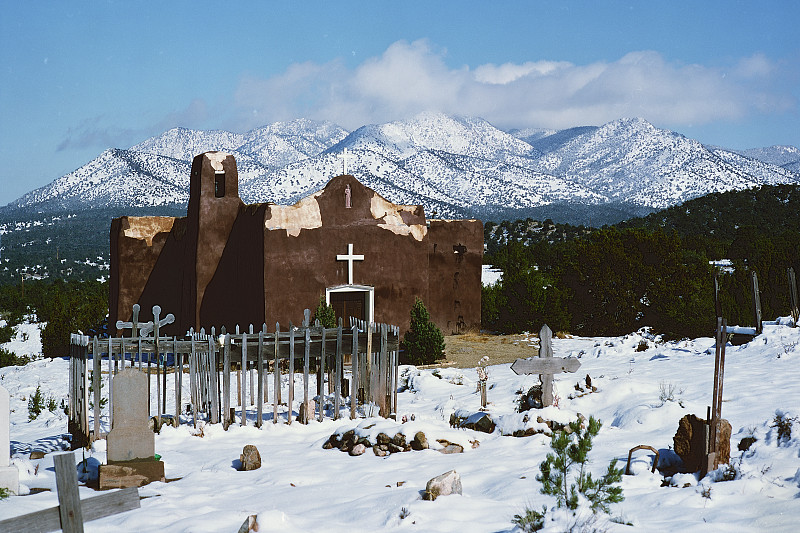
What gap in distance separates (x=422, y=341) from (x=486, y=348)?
2.99 meters

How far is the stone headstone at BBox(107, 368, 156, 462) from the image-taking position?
30.3 ft

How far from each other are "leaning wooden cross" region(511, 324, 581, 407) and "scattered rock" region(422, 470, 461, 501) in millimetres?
4041

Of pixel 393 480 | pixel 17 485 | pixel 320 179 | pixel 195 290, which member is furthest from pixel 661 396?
pixel 320 179

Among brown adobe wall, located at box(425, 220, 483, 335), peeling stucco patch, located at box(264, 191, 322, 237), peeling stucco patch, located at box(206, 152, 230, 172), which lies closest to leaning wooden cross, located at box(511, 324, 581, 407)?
peeling stucco patch, located at box(264, 191, 322, 237)

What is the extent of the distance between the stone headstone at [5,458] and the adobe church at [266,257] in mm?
13262

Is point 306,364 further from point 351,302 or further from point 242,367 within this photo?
point 351,302

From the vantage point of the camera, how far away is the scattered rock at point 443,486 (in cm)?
757

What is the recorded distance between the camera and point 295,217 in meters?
22.5

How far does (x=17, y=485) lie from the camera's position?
8.39m

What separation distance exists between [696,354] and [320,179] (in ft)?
546

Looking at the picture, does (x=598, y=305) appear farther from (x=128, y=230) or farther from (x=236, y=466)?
(x=236, y=466)

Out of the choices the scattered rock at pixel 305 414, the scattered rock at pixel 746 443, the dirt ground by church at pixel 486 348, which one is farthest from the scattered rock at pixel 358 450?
the dirt ground by church at pixel 486 348

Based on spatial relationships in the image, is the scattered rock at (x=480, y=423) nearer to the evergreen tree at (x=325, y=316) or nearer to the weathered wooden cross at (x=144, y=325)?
the weathered wooden cross at (x=144, y=325)

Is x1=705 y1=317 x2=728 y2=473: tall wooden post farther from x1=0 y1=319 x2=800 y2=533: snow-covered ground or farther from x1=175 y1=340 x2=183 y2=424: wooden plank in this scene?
x1=175 y1=340 x2=183 y2=424: wooden plank
